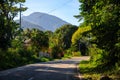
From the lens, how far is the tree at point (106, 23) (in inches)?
817

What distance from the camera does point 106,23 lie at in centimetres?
2333

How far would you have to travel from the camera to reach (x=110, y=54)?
29.0m

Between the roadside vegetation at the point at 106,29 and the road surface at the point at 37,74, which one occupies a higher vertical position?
the roadside vegetation at the point at 106,29

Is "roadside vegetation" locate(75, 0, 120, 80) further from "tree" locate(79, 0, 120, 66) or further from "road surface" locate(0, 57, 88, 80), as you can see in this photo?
"road surface" locate(0, 57, 88, 80)

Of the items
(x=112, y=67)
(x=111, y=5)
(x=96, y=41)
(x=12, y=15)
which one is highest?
(x=12, y=15)

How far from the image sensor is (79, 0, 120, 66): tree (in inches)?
817

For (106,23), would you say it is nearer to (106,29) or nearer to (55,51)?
(106,29)

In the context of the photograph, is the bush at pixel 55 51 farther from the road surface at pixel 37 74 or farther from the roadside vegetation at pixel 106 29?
the roadside vegetation at pixel 106 29

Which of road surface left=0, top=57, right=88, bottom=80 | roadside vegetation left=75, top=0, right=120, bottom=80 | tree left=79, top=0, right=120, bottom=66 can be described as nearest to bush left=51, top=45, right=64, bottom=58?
road surface left=0, top=57, right=88, bottom=80

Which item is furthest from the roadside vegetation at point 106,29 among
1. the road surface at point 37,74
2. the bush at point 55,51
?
the bush at point 55,51

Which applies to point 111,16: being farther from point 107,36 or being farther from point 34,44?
point 34,44

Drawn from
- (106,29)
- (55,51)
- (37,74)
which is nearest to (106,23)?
(106,29)

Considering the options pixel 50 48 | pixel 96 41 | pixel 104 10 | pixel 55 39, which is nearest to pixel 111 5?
pixel 104 10

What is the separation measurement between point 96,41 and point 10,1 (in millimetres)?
30028
